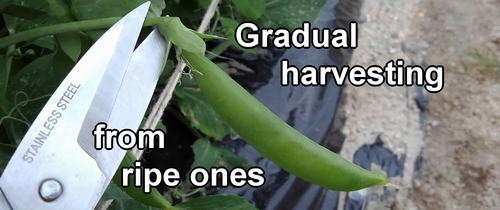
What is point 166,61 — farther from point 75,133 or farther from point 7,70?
point 7,70

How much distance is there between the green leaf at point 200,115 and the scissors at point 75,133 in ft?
1.35

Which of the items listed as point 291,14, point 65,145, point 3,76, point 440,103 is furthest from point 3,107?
point 440,103

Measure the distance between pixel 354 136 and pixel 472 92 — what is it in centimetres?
29

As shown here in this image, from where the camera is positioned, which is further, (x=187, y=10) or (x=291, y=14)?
(x=291, y=14)

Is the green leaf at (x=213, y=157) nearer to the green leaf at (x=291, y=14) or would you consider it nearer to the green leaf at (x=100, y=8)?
the green leaf at (x=291, y=14)

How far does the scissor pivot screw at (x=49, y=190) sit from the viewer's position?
0.31m

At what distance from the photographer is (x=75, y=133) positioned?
31 centimetres

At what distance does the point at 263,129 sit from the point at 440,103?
0.70 m

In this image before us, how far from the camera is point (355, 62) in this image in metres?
0.91

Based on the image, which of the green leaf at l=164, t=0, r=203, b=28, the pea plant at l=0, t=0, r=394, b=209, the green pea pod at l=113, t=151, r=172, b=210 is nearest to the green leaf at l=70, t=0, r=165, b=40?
the pea plant at l=0, t=0, r=394, b=209

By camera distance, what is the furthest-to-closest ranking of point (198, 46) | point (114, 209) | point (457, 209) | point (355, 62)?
point (355, 62)
point (457, 209)
point (114, 209)
point (198, 46)

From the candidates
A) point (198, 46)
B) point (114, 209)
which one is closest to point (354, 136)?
point (114, 209)

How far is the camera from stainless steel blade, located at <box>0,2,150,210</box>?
0.31 metres

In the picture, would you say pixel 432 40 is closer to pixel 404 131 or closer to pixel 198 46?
pixel 404 131
